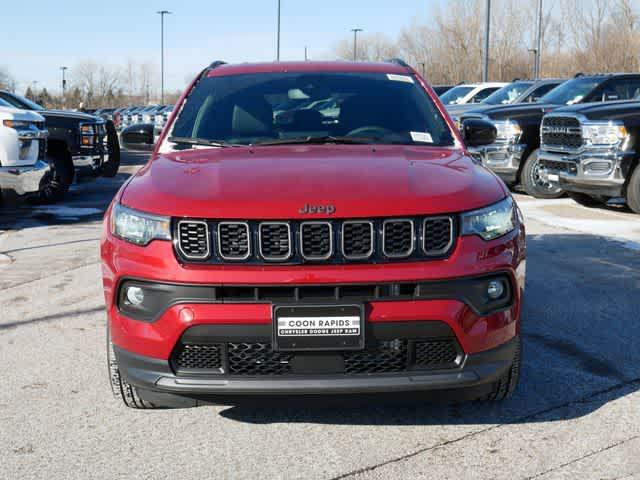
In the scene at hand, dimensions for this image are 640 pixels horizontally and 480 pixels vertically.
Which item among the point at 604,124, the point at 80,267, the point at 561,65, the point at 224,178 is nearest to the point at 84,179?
the point at 80,267

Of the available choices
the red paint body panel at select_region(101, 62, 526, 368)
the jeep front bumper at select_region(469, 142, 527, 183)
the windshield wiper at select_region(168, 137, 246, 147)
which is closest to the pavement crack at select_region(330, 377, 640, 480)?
the red paint body panel at select_region(101, 62, 526, 368)

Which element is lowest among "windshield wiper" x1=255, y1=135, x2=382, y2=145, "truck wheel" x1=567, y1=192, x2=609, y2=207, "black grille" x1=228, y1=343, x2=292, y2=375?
"truck wheel" x1=567, y1=192, x2=609, y2=207

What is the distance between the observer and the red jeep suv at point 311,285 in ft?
10.6

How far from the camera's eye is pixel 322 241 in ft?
10.9

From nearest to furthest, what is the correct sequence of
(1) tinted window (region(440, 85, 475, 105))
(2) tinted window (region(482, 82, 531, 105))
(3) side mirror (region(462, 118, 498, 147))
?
1. (3) side mirror (region(462, 118, 498, 147))
2. (2) tinted window (region(482, 82, 531, 105))
3. (1) tinted window (region(440, 85, 475, 105))

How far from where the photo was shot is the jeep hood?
3.33 m

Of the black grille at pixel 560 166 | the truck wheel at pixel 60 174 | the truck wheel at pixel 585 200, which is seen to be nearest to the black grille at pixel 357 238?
the black grille at pixel 560 166

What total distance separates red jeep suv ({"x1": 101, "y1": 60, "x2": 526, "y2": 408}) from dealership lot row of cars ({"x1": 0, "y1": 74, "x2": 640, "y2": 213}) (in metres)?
5.49

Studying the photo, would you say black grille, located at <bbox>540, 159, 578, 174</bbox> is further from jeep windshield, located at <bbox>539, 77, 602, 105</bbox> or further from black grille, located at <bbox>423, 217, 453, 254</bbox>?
black grille, located at <bbox>423, 217, 453, 254</bbox>

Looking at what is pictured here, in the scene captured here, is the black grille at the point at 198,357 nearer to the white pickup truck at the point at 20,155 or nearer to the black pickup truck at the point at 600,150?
the white pickup truck at the point at 20,155

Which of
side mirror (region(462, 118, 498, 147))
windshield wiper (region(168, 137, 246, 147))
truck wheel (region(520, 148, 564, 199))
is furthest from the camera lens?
truck wheel (region(520, 148, 564, 199))

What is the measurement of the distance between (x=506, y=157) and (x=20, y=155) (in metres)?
7.10

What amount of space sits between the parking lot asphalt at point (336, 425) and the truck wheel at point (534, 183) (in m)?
7.44

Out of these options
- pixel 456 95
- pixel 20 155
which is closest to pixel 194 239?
pixel 20 155
